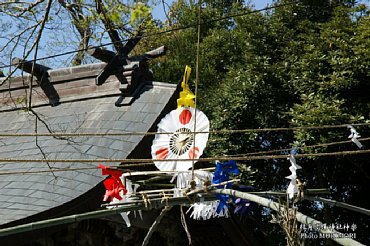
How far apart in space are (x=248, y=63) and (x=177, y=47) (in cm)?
230

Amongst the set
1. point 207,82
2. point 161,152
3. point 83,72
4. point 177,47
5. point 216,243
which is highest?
point 177,47

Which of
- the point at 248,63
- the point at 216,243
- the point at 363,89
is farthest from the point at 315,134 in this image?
the point at 216,243

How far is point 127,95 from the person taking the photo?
5473 mm

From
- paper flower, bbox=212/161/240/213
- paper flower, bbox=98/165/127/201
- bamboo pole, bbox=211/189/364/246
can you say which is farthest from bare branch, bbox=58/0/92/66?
bamboo pole, bbox=211/189/364/246

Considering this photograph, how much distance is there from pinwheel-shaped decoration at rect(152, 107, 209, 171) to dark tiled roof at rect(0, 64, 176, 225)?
1.79 feet

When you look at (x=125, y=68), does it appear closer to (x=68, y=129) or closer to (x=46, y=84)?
(x=68, y=129)

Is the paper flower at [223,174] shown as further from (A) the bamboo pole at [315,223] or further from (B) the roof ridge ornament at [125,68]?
(B) the roof ridge ornament at [125,68]

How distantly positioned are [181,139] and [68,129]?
Answer: 1735mm

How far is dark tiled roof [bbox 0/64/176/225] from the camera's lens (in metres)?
4.19

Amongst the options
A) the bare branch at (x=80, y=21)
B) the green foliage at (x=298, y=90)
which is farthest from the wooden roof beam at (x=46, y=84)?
the green foliage at (x=298, y=90)

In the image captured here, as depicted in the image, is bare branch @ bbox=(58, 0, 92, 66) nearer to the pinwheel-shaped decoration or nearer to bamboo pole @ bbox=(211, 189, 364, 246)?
the pinwheel-shaped decoration

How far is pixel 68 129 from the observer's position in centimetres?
536

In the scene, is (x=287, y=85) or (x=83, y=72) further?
(x=287, y=85)

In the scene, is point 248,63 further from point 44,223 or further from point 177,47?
point 44,223
